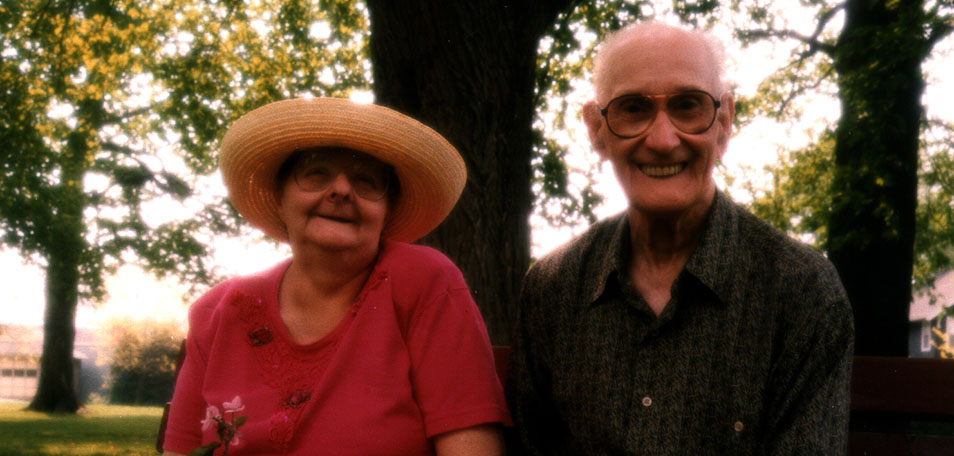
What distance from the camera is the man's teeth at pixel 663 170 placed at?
2.40m

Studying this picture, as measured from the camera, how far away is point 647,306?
244 centimetres

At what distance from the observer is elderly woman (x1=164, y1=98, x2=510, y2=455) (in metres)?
2.59

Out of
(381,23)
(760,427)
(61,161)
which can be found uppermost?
(61,161)

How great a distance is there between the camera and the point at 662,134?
235cm

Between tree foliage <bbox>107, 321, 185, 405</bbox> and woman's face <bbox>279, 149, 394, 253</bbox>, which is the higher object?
woman's face <bbox>279, 149, 394, 253</bbox>

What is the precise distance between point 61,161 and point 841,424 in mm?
13765

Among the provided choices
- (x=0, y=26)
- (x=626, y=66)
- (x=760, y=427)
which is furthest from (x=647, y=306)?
(x=0, y=26)

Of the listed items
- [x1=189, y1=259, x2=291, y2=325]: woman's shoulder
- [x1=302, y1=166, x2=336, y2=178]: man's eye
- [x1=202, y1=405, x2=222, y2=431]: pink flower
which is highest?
[x1=302, y1=166, x2=336, y2=178]: man's eye

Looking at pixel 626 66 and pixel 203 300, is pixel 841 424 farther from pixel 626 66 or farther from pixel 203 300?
pixel 203 300

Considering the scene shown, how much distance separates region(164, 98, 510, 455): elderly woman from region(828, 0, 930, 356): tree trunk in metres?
5.30

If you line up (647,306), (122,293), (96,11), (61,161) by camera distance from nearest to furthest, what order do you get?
(647,306) → (96,11) → (61,161) → (122,293)

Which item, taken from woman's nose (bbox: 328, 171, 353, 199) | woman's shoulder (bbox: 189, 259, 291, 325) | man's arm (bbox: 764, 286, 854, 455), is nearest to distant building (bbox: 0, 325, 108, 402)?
woman's shoulder (bbox: 189, 259, 291, 325)

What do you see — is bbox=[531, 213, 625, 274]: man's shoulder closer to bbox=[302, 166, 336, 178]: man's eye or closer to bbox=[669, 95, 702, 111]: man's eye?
bbox=[669, 95, 702, 111]: man's eye

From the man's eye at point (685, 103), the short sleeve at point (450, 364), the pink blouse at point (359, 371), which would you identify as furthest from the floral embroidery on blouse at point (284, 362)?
the man's eye at point (685, 103)
